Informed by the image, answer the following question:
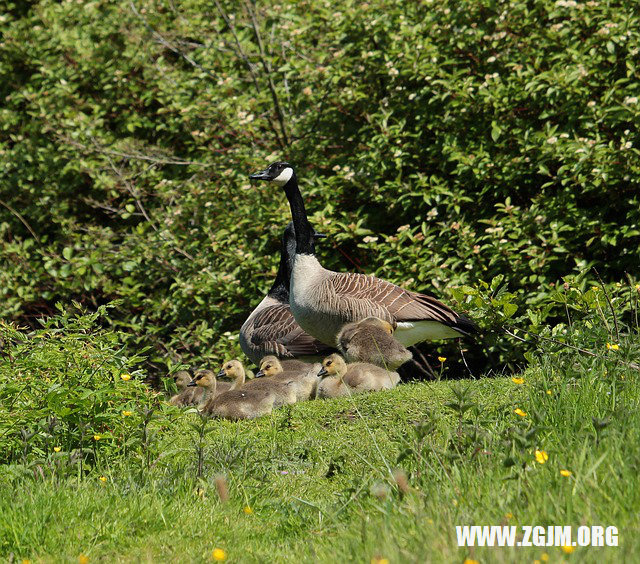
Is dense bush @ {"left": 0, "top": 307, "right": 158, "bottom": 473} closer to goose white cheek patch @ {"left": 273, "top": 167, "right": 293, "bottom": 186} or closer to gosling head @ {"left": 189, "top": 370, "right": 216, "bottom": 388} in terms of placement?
gosling head @ {"left": 189, "top": 370, "right": 216, "bottom": 388}

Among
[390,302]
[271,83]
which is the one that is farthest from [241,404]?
[271,83]

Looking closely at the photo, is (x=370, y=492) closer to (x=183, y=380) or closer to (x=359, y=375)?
(x=359, y=375)

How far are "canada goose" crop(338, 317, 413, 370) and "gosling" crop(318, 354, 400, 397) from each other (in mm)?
158

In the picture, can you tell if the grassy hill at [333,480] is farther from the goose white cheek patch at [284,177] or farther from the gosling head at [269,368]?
the goose white cheek patch at [284,177]

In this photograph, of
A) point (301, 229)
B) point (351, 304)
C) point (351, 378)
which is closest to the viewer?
point (351, 378)

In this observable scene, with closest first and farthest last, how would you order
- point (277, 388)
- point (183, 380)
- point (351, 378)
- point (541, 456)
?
point (541, 456)
point (277, 388)
point (351, 378)
point (183, 380)

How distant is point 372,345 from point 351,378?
43cm

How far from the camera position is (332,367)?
7.56 metres

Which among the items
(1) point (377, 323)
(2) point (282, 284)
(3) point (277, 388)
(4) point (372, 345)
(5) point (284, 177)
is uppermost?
(5) point (284, 177)

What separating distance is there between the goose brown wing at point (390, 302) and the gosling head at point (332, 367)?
721mm

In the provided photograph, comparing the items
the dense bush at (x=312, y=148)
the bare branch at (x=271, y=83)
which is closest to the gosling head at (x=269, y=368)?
the dense bush at (x=312, y=148)

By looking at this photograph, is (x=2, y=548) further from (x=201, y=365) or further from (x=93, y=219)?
(x=93, y=219)

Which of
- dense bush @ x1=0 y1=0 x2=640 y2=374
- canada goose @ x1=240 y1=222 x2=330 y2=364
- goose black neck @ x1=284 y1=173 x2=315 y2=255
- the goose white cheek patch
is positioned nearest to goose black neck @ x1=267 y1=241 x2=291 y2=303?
canada goose @ x1=240 y1=222 x2=330 y2=364

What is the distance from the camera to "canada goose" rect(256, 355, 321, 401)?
307 inches
